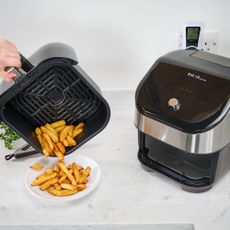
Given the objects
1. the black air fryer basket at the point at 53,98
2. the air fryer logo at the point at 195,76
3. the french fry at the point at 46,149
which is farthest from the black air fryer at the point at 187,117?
the french fry at the point at 46,149

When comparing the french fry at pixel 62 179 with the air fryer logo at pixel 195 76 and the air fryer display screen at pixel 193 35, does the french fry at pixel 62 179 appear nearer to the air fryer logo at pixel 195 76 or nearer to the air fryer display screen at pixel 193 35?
the air fryer logo at pixel 195 76

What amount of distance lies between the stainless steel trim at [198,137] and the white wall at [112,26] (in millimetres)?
500

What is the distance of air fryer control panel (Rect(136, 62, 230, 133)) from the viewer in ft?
2.68

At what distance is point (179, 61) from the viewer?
0.93 meters

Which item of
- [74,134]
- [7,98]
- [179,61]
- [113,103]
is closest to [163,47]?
[113,103]

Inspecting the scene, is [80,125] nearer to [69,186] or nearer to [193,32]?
[69,186]

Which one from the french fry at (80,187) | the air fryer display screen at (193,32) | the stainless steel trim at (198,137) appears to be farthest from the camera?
the air fryer display screen at (193,32)

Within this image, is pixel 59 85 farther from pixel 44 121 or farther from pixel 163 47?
pixel 163 47

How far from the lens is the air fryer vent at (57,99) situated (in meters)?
0.89

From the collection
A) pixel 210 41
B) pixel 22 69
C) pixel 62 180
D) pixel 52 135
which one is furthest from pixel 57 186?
pixel 210 41

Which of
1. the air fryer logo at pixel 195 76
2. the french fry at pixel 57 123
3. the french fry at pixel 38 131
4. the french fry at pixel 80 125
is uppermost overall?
the air fryer logo at pixel 195 76

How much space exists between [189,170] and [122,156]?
207 millimetres

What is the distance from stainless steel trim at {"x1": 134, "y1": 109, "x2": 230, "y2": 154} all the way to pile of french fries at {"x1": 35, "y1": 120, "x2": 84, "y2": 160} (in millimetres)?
210

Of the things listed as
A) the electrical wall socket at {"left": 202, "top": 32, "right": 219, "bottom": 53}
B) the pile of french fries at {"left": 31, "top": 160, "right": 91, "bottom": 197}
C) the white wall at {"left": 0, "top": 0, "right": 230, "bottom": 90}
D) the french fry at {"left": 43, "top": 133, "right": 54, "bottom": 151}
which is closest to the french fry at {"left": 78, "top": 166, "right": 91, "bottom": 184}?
the pile of french fries at {"left": 31, "top": 160, "right": 91, "bottom": 197}
